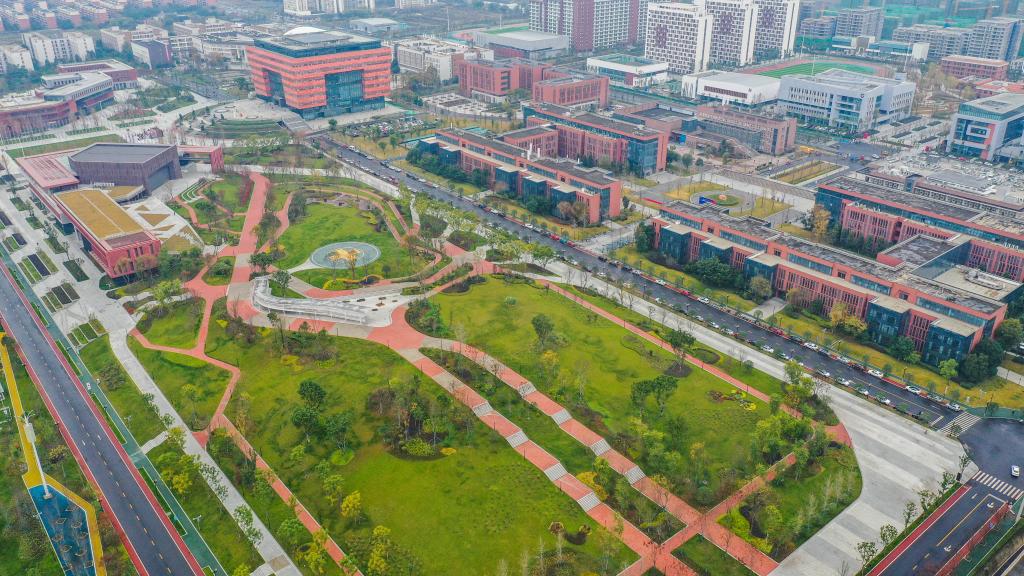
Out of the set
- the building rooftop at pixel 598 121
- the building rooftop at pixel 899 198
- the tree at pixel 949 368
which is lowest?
the tree at pixel 949 368

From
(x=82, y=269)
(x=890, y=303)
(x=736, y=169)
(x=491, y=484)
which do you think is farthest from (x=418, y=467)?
(x=736, y=169)

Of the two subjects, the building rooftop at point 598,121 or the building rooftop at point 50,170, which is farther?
the building rooftop at point 598,121

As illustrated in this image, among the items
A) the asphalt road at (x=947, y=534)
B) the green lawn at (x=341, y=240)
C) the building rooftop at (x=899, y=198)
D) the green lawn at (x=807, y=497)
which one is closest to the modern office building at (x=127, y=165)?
the green lawn at (x=341, y=240)

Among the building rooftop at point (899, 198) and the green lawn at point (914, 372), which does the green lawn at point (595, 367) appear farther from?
the building rooftop at point (899, 198)

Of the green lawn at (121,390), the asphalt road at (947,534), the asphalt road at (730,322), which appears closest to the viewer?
the asphalt road at (947,534)

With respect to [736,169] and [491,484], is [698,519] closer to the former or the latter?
[491,484]
